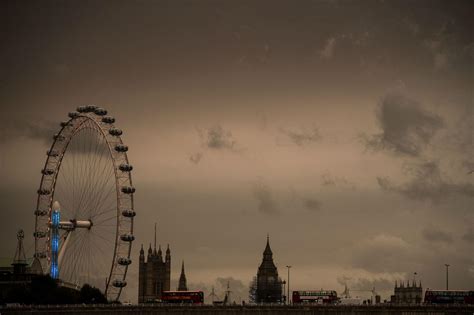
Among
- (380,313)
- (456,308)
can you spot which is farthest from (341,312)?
(456,308)

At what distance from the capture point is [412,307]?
191 m

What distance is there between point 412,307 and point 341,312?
42.0 ft

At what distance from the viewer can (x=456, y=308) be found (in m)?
187

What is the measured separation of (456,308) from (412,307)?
728 centimetres

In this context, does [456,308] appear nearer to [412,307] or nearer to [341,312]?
[412,307]

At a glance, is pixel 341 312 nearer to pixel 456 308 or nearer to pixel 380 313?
pixel 380 313

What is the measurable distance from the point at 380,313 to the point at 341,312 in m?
6.50

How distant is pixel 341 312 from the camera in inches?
7820

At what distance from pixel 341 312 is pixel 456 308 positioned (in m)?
20.1

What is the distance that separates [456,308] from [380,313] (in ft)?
45.1

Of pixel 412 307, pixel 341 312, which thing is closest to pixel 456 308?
pixel 412 307

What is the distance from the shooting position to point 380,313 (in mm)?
196000
